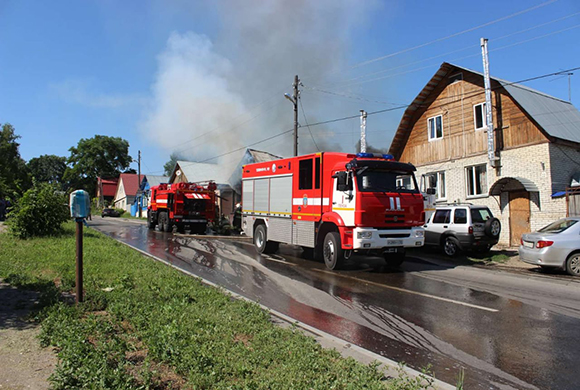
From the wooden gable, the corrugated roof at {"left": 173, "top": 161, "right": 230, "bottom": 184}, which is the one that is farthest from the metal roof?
the corrugated roof at {"left": 173, "top": 161, "right": 230, "bottom": 184}

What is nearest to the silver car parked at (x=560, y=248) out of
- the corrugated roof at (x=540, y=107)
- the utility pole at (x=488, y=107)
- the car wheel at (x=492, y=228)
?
the car wheel at (x=492, y=228)

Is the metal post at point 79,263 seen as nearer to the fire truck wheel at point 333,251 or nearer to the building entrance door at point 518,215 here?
the fire truck wheel at point 333,251

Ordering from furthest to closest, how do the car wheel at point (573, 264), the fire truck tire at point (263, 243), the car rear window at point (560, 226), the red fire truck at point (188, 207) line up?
the red fire truck at point (188, 207), the fire truck tire at point (263, 243), the car rear window at point (560, 226), the car wheel at point (573, 264)

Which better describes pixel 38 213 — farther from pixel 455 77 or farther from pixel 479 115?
pixel 455 77

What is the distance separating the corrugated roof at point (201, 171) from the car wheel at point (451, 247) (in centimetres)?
2742

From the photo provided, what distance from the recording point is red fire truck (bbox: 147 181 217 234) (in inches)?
930

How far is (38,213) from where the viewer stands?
14.7m

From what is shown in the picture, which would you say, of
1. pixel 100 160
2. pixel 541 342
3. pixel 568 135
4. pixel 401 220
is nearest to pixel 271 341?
pixel 541 342

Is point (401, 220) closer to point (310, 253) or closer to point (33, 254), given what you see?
point (310, 253)

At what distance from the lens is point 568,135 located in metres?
16.2

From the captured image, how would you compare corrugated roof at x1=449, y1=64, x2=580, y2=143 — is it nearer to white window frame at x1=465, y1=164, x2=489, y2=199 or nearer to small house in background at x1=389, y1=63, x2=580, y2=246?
small house in background at x1=389, y1=63, x2=580, y2=246

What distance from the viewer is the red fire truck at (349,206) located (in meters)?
9.93

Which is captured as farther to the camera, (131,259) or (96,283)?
(131,259)

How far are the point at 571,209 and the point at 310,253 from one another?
381 inches
